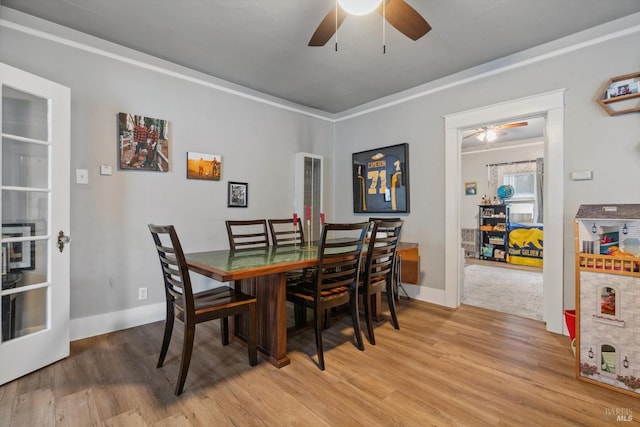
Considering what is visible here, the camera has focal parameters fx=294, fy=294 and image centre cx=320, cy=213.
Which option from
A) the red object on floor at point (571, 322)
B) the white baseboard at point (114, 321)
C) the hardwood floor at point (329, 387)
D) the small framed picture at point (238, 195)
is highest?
the small framed picture at point (238, 195)

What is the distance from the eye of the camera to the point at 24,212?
2.10 meters

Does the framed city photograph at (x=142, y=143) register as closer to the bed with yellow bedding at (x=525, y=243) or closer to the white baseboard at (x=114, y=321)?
the white baseboard at (x=114, y=321)

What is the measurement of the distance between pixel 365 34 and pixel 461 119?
147cm

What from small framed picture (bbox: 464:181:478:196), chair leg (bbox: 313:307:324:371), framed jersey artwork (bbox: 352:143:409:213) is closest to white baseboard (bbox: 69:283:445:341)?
chair leg (bbox: 313:307:324:371)

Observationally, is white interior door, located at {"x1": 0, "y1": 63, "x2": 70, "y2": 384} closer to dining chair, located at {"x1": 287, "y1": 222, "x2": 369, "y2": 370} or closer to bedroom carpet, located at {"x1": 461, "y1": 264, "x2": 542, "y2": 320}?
dining chair, located at {"x1": 287, "y1": 222, "x2": 369, "y2": 370}

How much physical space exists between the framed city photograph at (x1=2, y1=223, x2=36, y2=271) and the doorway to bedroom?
17.2 ft

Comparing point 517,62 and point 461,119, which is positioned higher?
point 517,62

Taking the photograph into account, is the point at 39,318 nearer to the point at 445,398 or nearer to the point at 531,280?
the point at 445,398

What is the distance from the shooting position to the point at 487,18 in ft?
7.57

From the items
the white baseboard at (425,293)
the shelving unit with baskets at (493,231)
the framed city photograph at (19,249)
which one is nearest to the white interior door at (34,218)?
the framed city photograph at (19,249)

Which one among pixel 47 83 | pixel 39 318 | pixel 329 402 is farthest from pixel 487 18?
pixel 39 318

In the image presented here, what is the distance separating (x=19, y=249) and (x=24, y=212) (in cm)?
26

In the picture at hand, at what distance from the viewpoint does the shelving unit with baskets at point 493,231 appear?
248 inches

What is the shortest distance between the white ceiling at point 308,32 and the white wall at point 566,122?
170mm
